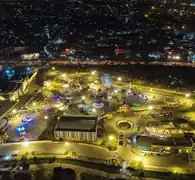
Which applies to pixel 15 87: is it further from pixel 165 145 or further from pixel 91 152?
pixel 165 145

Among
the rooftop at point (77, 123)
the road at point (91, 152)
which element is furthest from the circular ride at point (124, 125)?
the road at point (91, 152)

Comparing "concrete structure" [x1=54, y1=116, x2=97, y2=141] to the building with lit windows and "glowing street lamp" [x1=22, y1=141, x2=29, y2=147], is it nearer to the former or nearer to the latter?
"glowing street lamp" [x1=22, y1=141, x2=29, y2=147]

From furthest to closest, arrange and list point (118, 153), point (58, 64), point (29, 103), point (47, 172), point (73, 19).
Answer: point (73, 19), point (58, 64), point (29, 103), point (118, 153), point (47, 172)

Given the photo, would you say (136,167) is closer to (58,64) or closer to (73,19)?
(58,64)

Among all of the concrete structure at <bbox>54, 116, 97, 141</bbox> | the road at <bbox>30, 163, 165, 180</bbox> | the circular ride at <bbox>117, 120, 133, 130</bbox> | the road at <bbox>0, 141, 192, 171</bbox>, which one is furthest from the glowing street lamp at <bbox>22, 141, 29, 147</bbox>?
the circular ride at <bbox>117, 120, 133, 130</bbox>

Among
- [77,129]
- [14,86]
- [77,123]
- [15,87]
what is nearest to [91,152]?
[77,129]

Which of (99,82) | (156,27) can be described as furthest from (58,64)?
(156,27)
